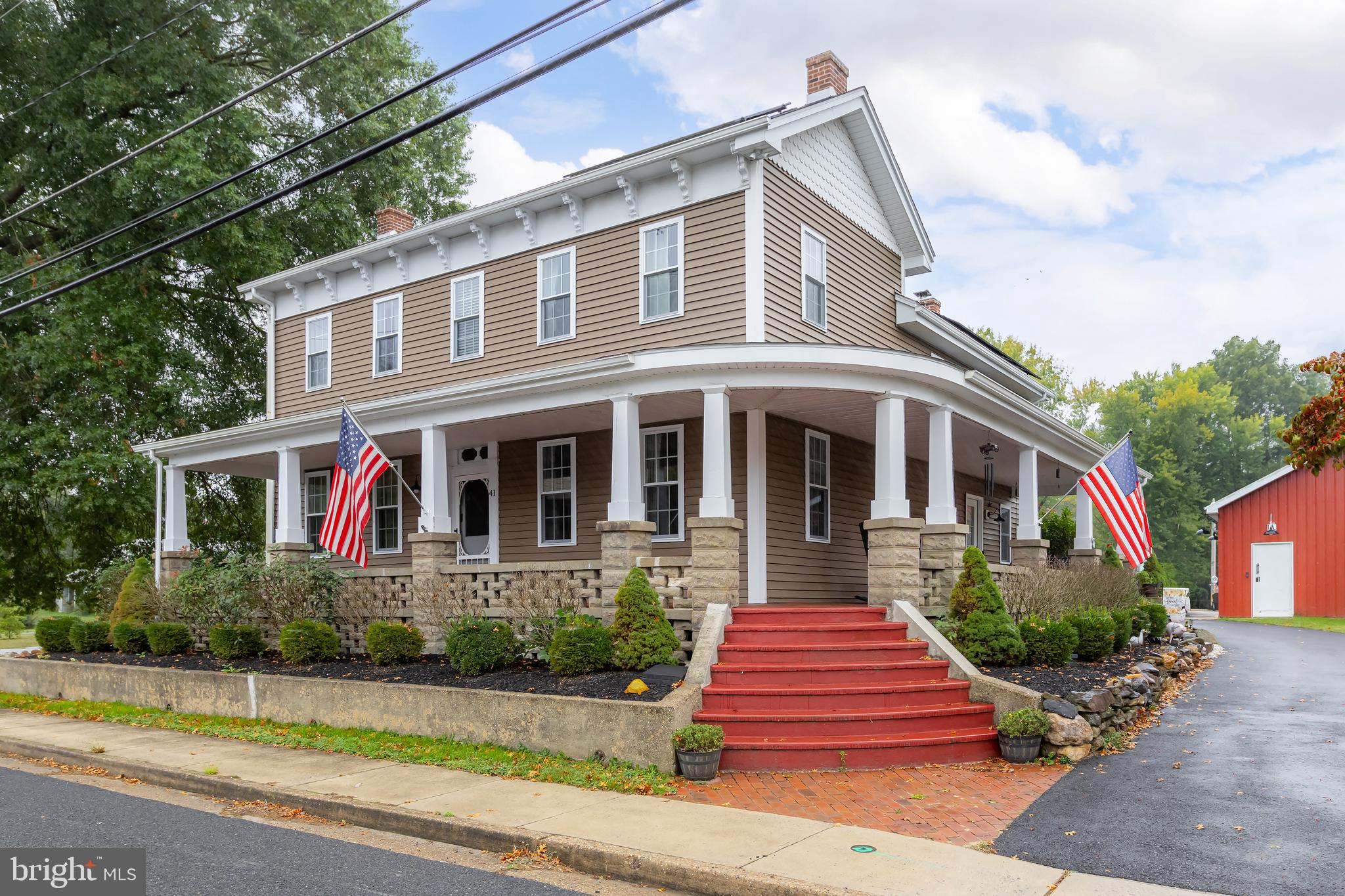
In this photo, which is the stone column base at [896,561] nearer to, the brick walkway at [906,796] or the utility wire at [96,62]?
the brick walkway at [906,796]

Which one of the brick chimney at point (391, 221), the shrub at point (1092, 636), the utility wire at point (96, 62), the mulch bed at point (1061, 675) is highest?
the utility wire at point (96, 62)

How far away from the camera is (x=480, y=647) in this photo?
11.3 metres

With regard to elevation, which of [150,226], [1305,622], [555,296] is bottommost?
[1305,622]

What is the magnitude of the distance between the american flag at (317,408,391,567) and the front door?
1147 inches

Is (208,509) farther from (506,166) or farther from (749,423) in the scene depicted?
(506,166)

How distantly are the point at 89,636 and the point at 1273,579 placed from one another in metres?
32.3

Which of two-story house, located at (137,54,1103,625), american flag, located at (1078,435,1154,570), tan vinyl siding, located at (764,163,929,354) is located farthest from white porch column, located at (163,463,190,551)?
american flag, located at (1078,435,1154,570)

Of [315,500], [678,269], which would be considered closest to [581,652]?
→ [678,269]

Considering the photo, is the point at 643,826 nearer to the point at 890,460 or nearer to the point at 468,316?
the point at 890,460

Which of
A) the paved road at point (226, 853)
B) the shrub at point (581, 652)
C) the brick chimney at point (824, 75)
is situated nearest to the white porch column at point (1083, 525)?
the brick chimney at point (824, 75)

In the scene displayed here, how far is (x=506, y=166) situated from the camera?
60.1 meters

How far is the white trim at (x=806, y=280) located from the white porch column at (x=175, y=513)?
1128 centimetres

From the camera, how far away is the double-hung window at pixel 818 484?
14.8 meters

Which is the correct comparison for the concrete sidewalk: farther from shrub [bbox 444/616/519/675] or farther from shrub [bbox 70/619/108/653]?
shrub [bbox 70/619/108/653]
